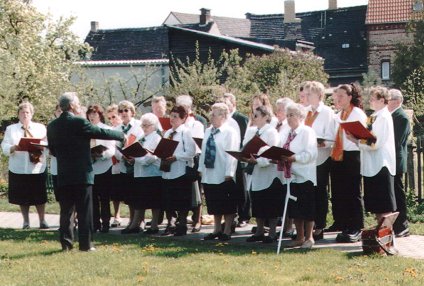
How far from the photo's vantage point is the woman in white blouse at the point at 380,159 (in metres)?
10.8

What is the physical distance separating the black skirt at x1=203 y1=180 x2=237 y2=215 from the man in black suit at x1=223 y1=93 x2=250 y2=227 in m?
0.45

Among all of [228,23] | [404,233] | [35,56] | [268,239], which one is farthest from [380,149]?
[228,23]

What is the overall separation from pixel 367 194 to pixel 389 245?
897 millimetres

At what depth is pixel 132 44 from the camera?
65.2 meters

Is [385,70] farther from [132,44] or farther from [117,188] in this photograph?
[117,188]

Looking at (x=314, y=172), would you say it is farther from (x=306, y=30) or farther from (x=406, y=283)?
(x=306, y=30)

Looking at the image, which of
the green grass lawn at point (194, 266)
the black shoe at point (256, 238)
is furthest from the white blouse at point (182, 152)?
the black shoe at point (256, 238)

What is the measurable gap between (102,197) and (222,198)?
2.34 metres

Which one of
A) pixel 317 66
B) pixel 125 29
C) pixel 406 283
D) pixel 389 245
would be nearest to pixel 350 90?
pixel 389 245

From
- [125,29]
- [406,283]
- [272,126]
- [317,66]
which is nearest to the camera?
[406,283]

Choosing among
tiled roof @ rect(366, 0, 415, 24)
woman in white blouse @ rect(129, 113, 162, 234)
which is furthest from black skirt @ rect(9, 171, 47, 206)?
tiled roof @ rect(366, 0, 415, 24)

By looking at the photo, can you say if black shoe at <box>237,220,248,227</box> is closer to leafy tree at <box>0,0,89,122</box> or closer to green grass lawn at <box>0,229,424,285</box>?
green grass lawn at <box>0,229,424,285</box>

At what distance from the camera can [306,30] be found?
69562 mm

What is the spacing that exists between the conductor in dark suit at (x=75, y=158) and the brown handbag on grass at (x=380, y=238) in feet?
11.4
